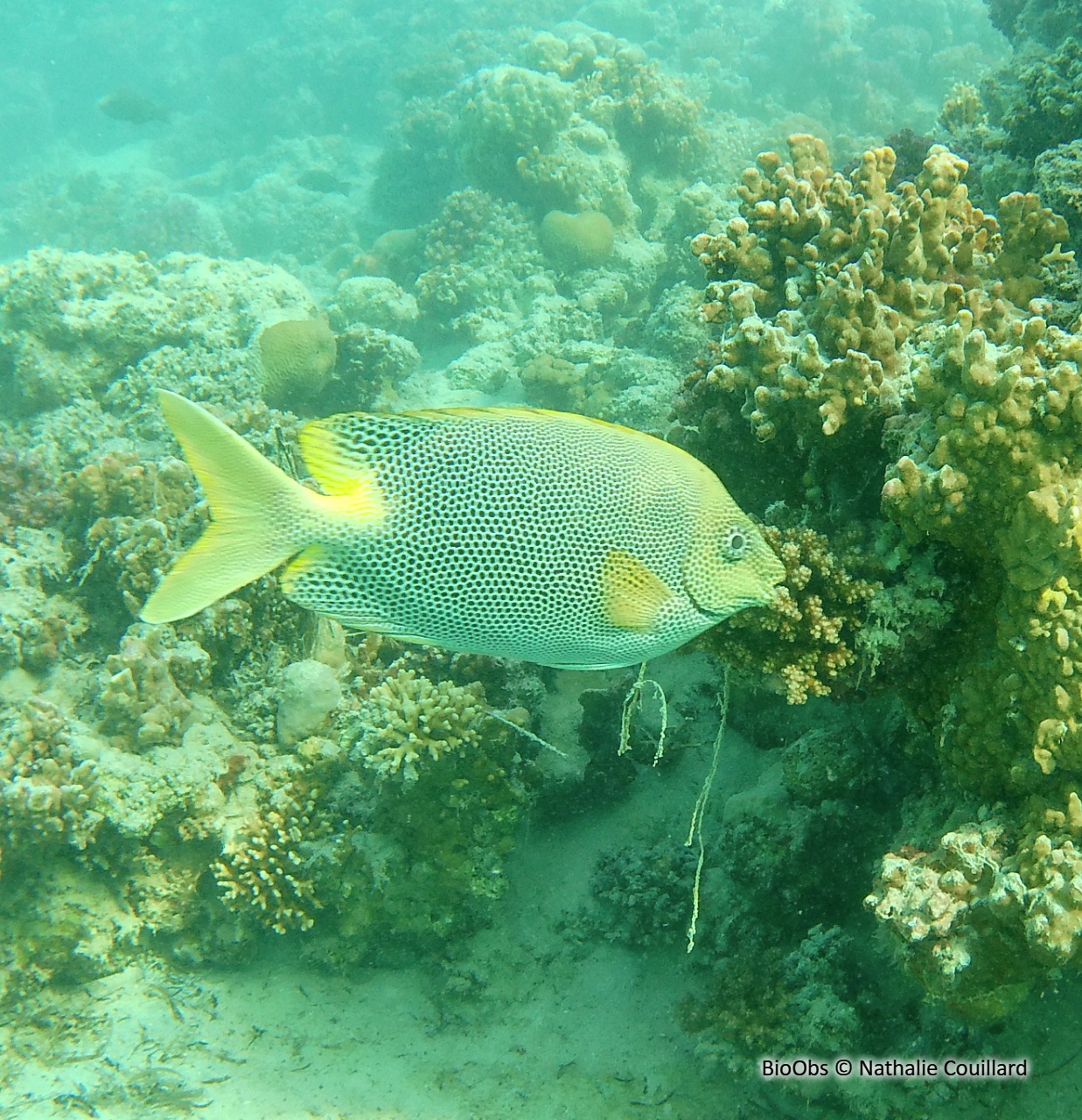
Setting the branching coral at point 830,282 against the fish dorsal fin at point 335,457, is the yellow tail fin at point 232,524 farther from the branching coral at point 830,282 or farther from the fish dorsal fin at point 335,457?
the branching coral at point 830,282

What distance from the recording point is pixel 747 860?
11.6 feet

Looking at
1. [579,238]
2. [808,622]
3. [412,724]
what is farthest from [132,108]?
[808,622]

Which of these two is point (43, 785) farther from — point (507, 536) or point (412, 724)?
point (507, 536)

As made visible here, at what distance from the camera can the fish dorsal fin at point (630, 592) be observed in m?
1.99

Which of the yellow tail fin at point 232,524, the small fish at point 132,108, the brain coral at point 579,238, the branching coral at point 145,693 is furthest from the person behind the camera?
the small fish at point 132,108

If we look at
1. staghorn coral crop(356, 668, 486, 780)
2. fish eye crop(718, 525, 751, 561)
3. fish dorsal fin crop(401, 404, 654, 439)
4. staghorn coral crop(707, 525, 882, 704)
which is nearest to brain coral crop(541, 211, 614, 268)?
staghorn coral crop(356, 668, 486, 780)

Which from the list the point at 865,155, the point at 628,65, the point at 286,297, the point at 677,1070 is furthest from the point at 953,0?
the point at 677,1070

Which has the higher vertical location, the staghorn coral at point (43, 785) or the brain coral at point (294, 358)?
the brain coral at point (294, 358)

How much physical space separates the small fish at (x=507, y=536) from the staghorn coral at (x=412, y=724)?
182 centimetres

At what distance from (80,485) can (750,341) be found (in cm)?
490

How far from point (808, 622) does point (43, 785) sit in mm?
3936

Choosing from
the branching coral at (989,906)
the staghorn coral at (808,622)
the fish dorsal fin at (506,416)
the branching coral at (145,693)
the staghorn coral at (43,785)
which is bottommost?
the staghorn coral at (43,785)

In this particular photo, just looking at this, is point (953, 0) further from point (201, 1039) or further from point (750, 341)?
point (201, 1039)

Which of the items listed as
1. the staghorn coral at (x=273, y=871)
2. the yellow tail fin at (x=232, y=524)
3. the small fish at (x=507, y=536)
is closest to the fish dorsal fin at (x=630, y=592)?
the small fish at (x=507, y=536)
